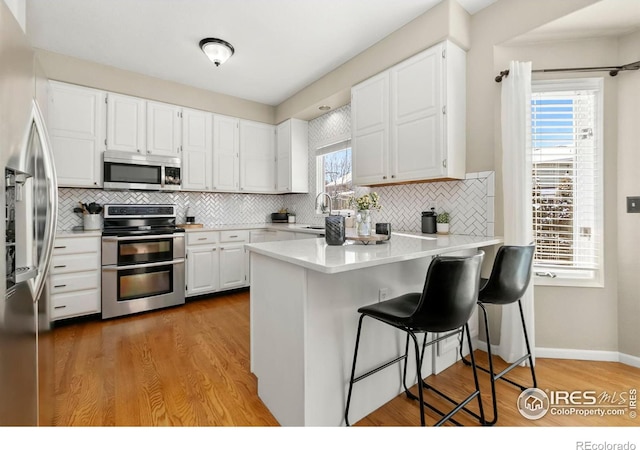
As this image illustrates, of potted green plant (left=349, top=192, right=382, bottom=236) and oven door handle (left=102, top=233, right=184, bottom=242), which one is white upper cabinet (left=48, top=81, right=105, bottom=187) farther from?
potted green plant (left=349, top=192, right=382, bottom=236)

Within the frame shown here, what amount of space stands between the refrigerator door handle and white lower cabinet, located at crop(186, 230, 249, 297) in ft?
8.49

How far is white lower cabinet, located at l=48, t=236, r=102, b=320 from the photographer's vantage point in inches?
118

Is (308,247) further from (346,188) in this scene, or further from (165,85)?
(165,85)

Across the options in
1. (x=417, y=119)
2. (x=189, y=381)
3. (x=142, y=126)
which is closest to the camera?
(x=189, y=381)

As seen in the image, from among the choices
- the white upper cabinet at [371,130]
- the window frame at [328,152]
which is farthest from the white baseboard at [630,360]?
the window frame at [328,152]

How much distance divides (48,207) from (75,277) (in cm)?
238

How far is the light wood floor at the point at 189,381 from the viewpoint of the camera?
1.68m

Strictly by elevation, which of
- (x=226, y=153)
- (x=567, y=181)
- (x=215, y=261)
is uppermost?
(x=226, y=153)

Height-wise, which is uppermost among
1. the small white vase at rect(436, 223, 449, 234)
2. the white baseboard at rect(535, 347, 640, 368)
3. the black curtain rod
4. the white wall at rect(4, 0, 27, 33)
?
the black curtain rod

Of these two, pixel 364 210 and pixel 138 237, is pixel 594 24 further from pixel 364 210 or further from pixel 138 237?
pixel 138 237

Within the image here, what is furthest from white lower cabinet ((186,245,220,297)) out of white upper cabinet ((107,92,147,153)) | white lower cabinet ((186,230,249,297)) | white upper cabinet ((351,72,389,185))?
white upper cabinet ((351,72,389,185))

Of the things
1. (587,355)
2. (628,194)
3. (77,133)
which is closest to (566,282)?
(587,355)

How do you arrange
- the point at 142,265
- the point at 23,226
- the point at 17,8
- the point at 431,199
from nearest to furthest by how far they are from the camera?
1. the point at 23,226
2. the point at 17,8
3. the point at 431,199
4. the point at 142,265

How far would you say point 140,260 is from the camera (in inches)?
135
